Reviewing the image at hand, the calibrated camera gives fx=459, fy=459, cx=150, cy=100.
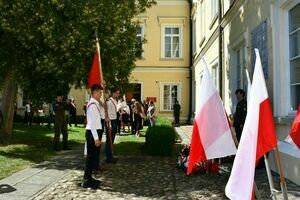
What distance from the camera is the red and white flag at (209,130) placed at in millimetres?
4355

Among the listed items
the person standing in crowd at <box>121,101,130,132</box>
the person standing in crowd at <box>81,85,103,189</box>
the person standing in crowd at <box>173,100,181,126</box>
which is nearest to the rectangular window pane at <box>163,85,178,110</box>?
the person standing in crowd at <box>173,100,181,126</box>

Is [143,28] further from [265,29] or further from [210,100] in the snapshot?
[210,100]

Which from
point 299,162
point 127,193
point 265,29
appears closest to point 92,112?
point 127,193

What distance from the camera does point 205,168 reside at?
9.08 metres

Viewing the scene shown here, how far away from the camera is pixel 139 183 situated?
26.9ft

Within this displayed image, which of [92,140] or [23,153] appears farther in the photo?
[23,153]

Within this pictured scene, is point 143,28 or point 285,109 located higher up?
point 143,28

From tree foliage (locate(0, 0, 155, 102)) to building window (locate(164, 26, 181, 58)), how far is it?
16.8 metres

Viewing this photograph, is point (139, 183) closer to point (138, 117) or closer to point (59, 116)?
point (59, 116)

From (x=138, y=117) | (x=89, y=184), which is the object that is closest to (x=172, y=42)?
(x=138, y=117)

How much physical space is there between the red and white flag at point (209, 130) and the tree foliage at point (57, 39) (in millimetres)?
7708

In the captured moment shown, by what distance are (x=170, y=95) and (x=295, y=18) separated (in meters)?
22.1

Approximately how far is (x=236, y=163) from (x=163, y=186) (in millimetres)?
4190

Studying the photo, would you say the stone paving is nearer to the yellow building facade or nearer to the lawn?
the lawn
